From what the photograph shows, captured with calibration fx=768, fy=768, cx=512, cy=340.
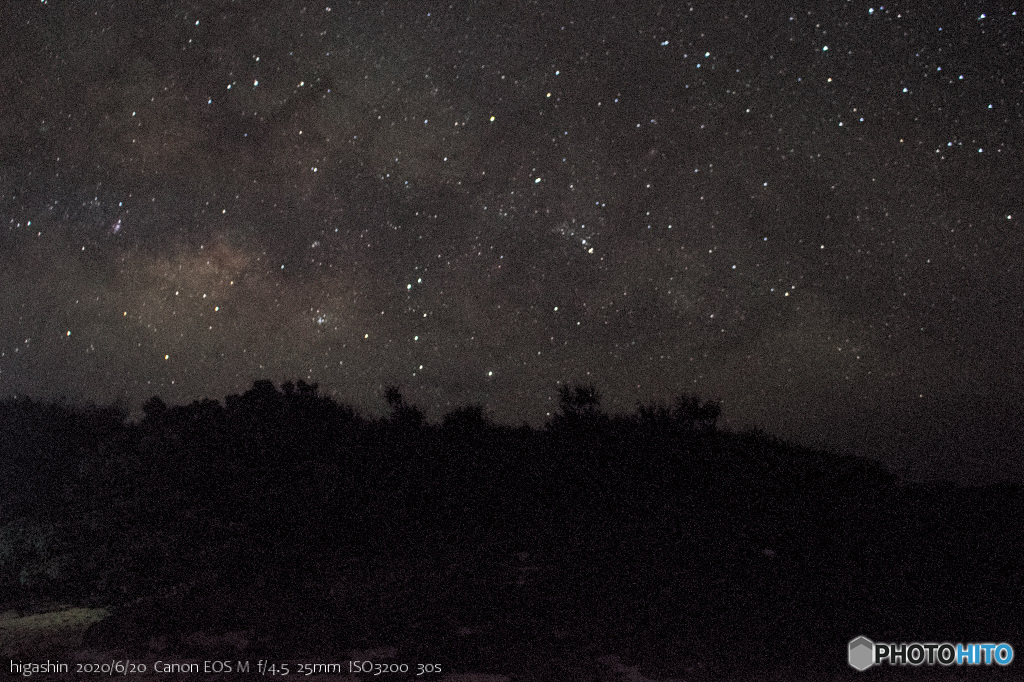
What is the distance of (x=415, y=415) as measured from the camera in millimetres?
17656

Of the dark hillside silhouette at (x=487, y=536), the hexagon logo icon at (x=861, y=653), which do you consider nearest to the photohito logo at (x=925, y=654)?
the hexagon logo icon at (x=861, y=653)

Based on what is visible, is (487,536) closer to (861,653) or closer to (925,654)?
(861,653)

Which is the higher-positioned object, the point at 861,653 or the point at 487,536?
the point at 487,536

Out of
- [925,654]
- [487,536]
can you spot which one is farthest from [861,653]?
[487,536]

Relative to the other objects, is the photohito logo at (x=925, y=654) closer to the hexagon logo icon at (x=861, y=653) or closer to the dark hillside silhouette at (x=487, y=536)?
the hexagon logo icon at (x=861, y=653)

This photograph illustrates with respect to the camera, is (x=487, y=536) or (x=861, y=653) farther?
(x=487, y=536)

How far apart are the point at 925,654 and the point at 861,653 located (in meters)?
0.79

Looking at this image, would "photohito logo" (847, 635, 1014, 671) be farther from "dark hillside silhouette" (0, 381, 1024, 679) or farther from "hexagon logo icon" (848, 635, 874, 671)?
"dark hillside silhouette" (0, 381, 1024, 679)

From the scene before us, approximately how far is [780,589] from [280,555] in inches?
309

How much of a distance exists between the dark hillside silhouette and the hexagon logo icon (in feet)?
0.49

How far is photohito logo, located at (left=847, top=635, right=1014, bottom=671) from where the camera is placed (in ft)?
29.3

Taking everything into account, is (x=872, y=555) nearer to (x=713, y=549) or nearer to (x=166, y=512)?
(x=713, y=549)

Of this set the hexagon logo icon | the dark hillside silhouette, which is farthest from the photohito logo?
the dark hillside silhouette

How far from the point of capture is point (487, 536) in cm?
1369
